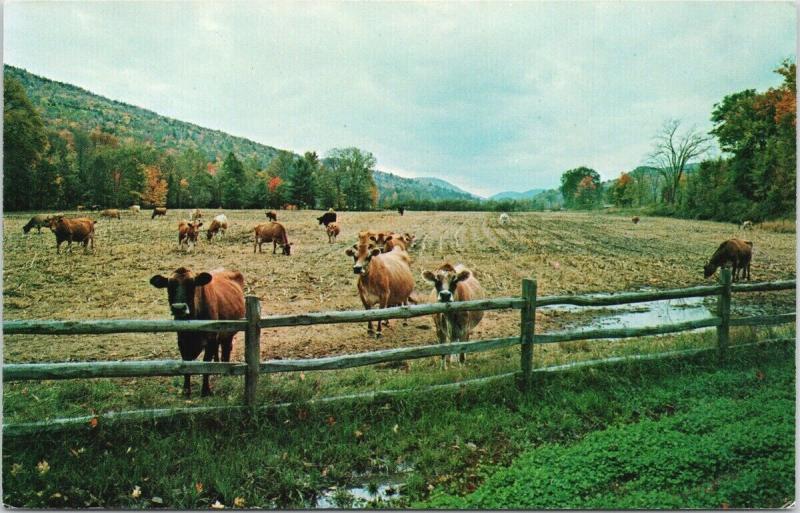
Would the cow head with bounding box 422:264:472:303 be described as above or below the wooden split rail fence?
above

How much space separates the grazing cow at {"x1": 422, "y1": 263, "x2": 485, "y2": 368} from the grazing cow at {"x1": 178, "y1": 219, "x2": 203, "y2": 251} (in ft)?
9.29

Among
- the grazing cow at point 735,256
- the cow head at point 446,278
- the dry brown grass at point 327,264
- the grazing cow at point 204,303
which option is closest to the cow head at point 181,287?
the grazing cow at point 204,303

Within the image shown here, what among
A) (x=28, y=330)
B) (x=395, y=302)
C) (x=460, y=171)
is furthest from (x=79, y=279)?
(x=460, y=171)

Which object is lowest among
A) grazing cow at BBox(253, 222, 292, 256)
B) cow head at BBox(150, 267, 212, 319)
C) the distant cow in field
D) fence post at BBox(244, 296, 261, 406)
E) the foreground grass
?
the foreground grass

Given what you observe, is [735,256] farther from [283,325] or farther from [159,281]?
[159,281]

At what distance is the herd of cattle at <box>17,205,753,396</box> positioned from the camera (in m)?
5.13

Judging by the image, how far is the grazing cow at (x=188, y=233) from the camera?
18.6ft

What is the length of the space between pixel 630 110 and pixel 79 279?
23.0 ft

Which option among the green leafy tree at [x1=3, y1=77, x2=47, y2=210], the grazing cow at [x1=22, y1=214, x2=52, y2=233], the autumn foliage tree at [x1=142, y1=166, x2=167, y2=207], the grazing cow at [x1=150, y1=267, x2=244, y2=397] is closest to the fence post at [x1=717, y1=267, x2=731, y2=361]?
the grazing cow at [x1=150, y1=267, x2=244, y2=397]

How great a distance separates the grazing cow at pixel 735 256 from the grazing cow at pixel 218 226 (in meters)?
6.66

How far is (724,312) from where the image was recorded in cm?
628

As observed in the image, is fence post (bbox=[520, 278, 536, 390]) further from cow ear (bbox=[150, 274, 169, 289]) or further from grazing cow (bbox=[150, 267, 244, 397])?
cow ear (bbox=[150, 274, 169, 289])

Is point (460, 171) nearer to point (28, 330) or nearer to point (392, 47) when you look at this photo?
point (392, 47)

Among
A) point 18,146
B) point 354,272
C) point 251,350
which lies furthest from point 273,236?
point 18,146
